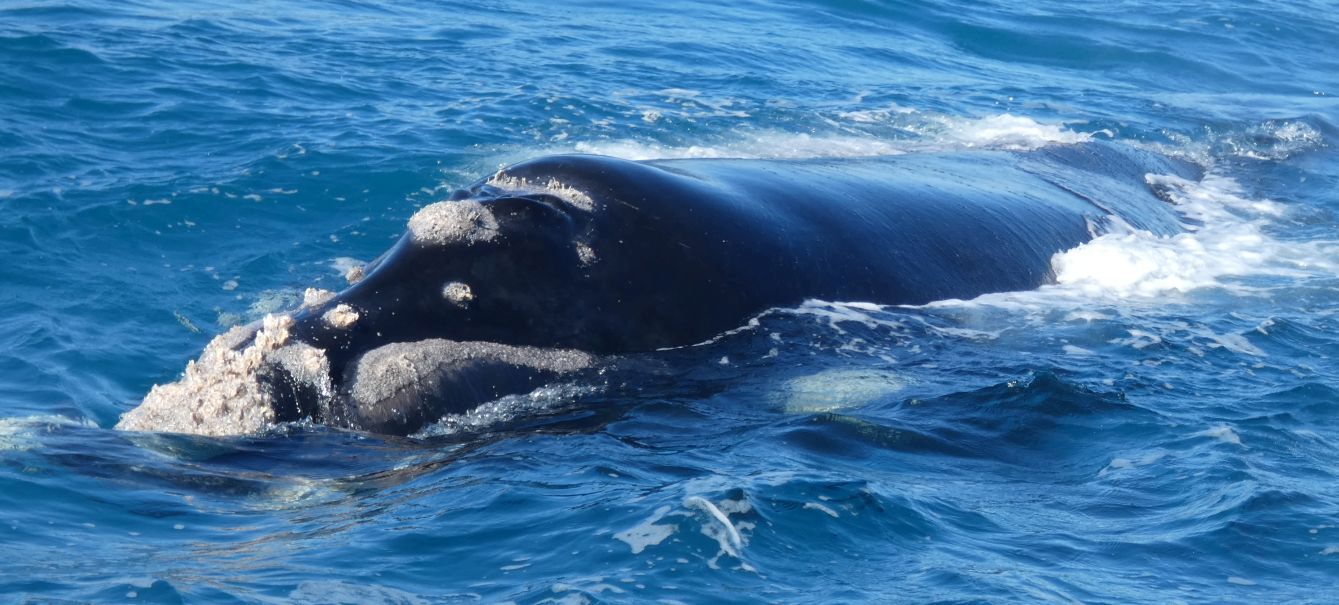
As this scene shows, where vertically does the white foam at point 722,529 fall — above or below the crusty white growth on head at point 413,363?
below

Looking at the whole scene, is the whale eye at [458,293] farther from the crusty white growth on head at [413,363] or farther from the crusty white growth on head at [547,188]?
the crusty white growth on head at [547,188]

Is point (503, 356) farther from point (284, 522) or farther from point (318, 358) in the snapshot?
point (284, 522)

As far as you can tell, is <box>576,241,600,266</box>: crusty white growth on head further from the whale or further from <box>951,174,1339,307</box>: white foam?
<box>951,174,1339,307</box>: white foam

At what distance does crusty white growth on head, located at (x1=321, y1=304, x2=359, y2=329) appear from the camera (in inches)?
363

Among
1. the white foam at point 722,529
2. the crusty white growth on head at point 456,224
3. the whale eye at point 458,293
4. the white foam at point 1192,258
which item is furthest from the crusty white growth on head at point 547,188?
the white foam at point 1192,258

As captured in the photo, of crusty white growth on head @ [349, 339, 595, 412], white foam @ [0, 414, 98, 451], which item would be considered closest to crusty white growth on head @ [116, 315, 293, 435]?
white foam @ [0, 414, 98, 451]

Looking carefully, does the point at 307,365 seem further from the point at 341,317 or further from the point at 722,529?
the point at 722,529

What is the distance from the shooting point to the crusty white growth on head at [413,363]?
9.08 metres

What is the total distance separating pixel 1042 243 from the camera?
14062 millimetres

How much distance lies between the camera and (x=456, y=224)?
31.8 feet

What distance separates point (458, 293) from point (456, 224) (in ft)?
1.71

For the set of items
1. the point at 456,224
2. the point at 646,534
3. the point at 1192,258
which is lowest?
the point at 1192,258

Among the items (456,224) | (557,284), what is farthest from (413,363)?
(557,284)

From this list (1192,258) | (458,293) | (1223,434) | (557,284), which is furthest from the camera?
(1192,258)
